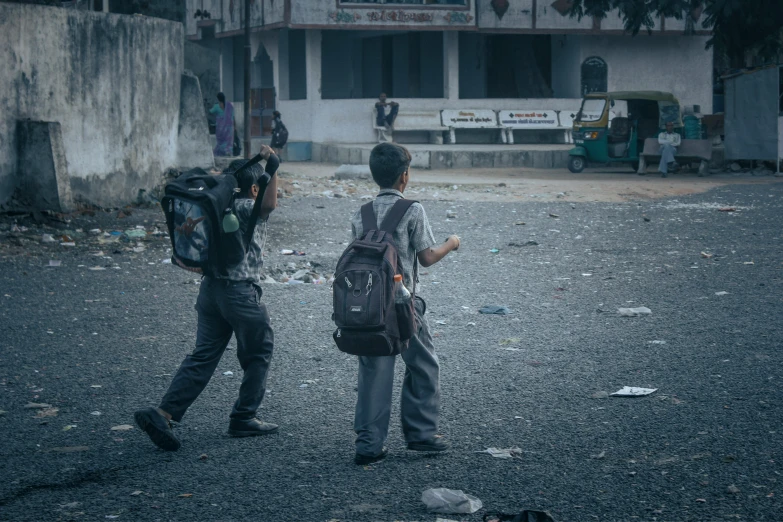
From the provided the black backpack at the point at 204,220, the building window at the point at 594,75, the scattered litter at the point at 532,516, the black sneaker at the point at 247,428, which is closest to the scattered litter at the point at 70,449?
the black sneaker at the point at 247,428

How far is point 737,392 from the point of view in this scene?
479cm

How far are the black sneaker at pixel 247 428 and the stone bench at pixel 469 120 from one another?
22972 mm

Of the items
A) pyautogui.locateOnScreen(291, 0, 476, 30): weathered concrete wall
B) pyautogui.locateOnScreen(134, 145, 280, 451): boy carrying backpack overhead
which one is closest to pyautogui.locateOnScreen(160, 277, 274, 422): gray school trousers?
pyautogui.locateOnScreen(134, 145, 280, 451): boy carrying backpack overhead

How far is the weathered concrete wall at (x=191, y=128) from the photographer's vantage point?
15797 mm

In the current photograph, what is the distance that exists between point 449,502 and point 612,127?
61.2 ft

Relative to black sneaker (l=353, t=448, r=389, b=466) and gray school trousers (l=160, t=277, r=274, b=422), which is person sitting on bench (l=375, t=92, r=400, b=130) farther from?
black sneaker (l=353, t=448, r=389, b=466)

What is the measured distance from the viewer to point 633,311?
271 inches

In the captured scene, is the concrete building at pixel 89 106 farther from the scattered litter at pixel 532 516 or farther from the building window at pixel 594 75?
the building window at pixel 594 75

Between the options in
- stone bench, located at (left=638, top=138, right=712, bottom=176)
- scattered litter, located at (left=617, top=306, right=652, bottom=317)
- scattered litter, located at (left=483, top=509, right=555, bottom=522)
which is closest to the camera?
scattered litter, located at (left=483, top=509, right=555, bottom=522)

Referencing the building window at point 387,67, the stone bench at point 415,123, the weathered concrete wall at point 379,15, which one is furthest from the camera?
the building window at point 387,67

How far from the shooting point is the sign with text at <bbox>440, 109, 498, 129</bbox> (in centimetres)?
2681

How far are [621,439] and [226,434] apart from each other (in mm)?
1753

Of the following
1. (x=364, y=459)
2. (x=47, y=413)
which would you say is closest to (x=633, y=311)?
(x=364, y=459)

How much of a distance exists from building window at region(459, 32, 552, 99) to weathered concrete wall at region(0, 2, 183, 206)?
1475cm
